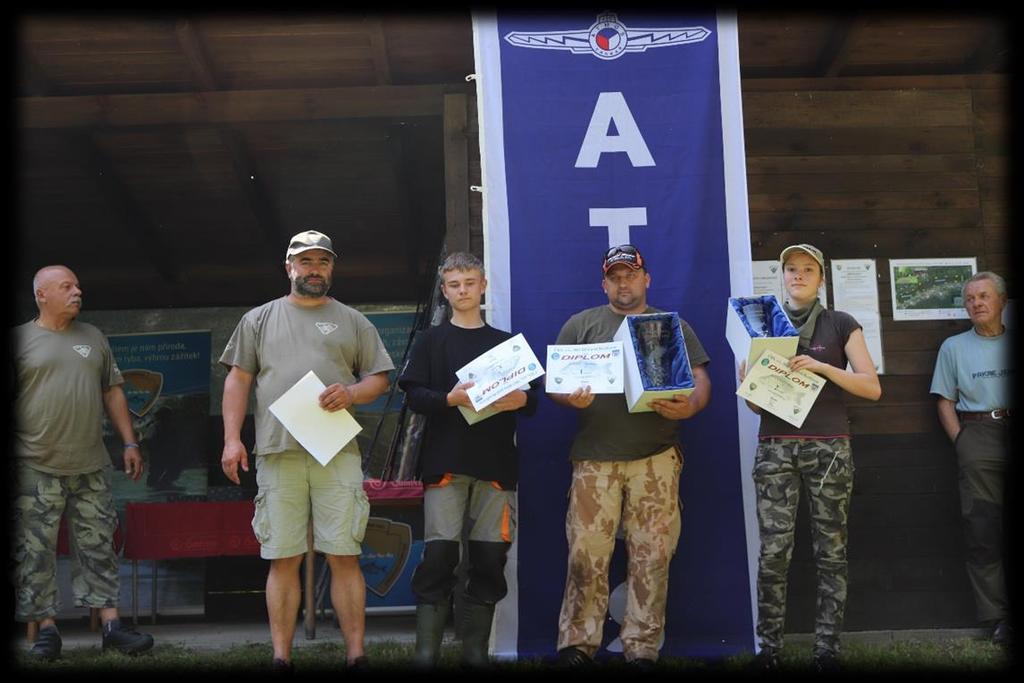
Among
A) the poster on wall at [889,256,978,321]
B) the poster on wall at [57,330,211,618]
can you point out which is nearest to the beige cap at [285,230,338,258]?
the poster on wall at [889,256,978,321]

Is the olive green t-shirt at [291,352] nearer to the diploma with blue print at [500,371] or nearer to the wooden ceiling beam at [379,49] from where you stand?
the diploma with blue print at [500,371]

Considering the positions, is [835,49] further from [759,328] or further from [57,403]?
[57,403]

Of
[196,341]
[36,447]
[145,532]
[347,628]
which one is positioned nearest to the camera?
[347,628]

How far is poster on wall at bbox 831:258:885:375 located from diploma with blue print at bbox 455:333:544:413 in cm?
208

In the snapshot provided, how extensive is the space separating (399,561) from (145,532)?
1.57 meters

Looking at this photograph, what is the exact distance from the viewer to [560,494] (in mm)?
4254

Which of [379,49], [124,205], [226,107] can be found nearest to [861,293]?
[379,49]

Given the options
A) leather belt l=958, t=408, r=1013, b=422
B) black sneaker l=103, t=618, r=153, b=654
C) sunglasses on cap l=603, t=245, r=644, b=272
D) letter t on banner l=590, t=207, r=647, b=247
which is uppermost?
letter t on banner l=590, t=207, r=647, b=247

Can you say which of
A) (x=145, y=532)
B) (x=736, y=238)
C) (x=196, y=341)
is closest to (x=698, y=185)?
(x=736, y=238)

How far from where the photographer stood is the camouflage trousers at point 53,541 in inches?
165

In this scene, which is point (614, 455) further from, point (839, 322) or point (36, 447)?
point (36, 447)

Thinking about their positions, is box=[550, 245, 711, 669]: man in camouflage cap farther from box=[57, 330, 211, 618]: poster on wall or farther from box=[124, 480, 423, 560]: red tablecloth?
box=[57, 330, 211, 618]: poster on wall

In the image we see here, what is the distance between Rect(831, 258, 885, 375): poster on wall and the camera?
4.88 metres

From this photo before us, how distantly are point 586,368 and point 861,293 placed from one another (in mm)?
1970
